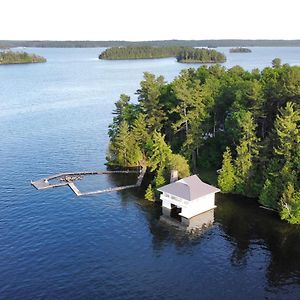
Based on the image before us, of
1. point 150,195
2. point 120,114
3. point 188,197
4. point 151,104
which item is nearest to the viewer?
point 188,197

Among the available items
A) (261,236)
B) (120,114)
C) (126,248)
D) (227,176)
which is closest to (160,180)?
(227,176)

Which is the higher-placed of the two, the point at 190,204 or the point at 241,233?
the point at 190,204

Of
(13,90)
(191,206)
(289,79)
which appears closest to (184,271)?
(191,206)

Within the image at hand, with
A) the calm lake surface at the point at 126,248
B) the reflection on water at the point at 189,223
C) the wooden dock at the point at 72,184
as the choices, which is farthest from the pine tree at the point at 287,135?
the wooden dock at the point at 72,184

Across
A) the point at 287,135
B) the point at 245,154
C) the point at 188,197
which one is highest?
the point at 287,135

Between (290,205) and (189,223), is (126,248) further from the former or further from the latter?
(290,205)

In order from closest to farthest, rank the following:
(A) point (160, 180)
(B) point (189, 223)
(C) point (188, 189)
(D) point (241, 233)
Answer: (D) point (241, 233) < (B) point (189, 223) < (C) point (188, 189) < (A) point (160, 180)

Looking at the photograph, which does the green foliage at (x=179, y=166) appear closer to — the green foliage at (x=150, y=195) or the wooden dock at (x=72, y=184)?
the green foliage at (x=150, y=195)
